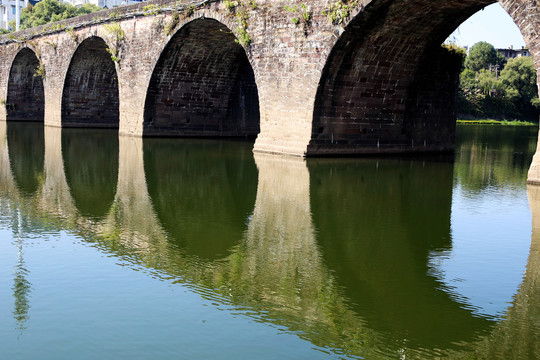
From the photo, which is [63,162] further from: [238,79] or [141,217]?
[238,79]

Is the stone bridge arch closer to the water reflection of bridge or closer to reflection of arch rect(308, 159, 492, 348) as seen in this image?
the water reflection of bridge

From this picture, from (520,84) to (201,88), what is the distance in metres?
42.4

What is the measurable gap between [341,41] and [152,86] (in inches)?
328

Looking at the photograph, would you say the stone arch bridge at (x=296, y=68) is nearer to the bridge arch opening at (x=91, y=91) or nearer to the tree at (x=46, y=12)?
the bridge arch opening at (x=91, y=91)

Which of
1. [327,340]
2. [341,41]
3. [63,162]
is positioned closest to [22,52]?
[63,162]

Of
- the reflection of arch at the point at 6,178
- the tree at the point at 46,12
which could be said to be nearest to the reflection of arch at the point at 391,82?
the reflection of arch at the point at 6,178

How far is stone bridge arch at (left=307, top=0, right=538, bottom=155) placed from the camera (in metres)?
12.9

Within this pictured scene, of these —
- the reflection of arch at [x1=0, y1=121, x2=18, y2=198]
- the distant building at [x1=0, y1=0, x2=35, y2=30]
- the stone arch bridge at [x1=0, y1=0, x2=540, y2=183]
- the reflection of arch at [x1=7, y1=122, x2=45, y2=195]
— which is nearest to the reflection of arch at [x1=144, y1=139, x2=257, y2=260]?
the reflection of arch at [x1=7, y1=122, x2=45, y2=195]

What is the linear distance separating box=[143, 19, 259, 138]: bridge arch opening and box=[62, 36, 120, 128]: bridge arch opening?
561cm

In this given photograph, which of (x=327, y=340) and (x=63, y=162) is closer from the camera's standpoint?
(x=327, y=340)

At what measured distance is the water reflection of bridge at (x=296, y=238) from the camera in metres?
4.05

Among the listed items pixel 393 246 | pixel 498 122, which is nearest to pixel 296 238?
pixel 393 246

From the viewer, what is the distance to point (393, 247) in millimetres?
6184

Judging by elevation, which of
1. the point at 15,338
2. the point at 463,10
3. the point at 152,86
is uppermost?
the point at 463,10
